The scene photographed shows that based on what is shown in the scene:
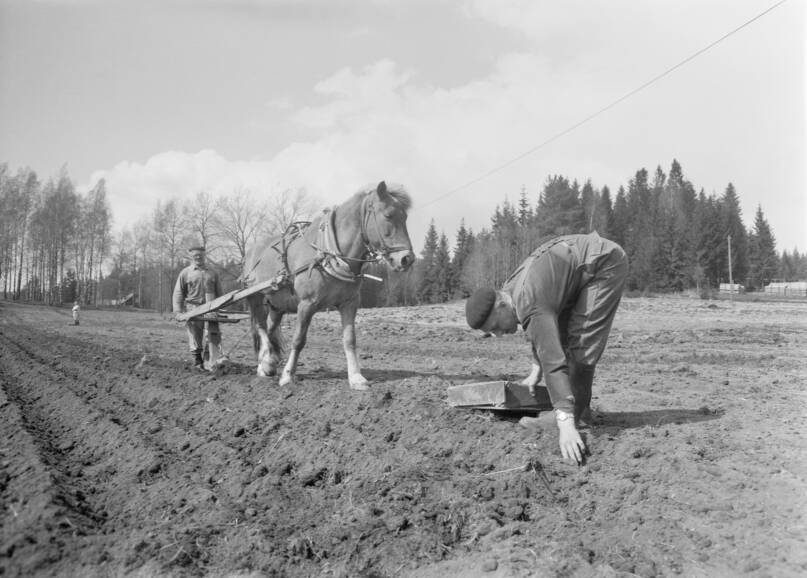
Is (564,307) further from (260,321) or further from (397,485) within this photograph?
(260,321)

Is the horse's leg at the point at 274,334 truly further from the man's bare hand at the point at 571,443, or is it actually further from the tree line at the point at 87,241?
the tree line at the point at 87,241

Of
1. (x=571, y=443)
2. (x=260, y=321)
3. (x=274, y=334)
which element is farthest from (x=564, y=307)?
(x=260, y=321)

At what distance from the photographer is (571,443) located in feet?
12.9

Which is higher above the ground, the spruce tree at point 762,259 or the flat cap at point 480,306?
the spruce tree at point 762,259

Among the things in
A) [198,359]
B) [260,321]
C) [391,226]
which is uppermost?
[391,226]

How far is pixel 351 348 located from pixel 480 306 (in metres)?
3.04

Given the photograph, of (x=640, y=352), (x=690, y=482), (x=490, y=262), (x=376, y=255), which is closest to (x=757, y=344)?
(x=640, y=352)

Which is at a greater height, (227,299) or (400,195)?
(400,195)

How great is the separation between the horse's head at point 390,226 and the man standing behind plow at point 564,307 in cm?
199

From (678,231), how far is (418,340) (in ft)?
225

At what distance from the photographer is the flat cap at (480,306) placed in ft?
13.8

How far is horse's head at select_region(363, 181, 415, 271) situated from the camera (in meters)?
6.30

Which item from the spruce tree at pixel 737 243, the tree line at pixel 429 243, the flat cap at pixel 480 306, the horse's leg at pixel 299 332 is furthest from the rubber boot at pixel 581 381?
the spruce tree at pixel 737 243

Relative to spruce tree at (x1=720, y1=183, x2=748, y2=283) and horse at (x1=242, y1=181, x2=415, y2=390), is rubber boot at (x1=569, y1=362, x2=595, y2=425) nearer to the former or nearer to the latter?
horse at (x1=242, y1=181, x2=415, y2=390)
